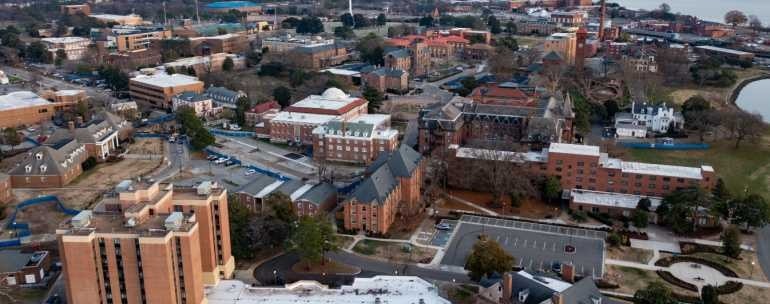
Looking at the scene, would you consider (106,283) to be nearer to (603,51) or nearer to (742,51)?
(603,51)

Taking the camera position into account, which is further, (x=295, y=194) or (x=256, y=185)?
(x=256, y=185)

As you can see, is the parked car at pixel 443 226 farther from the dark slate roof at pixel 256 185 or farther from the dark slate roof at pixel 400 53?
the dark slate roof at pixel 400 53

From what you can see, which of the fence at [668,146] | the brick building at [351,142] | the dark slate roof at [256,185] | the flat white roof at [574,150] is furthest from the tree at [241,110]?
the fence at [668,146]

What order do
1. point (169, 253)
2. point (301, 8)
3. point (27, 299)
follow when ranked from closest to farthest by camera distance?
point (169, 253), point (27, 299), point (301, 8)

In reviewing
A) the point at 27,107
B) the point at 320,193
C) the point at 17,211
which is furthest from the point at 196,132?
the point at 27,107

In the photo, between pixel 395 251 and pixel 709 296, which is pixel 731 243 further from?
pixel 395 251

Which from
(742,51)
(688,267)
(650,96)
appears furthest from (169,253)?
(742,51)

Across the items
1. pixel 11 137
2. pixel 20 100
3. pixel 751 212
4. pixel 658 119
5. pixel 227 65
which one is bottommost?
pixel 751 212
